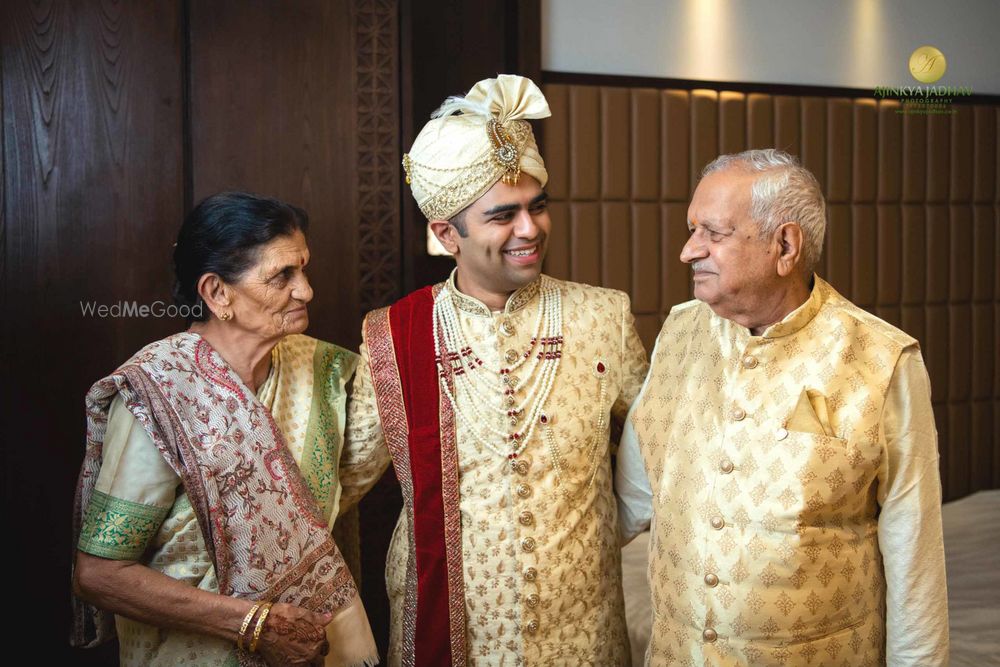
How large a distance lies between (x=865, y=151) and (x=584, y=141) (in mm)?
1477

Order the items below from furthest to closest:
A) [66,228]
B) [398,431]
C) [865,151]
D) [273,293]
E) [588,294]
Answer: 1. [865,151]
2. [66,228]
3. [588,294]
4. [398,431]
5. [273,293]

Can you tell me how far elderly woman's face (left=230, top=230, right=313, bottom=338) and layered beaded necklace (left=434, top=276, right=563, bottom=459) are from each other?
331 mm

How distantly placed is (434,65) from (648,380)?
7.75 ft

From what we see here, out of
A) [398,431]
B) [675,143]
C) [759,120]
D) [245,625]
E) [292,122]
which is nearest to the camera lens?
[245,625]

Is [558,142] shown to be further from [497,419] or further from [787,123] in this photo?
[497,419]

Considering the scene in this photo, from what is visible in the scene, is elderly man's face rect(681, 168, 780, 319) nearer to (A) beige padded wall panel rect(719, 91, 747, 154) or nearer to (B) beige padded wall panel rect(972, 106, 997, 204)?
(A) beige padded wall panel rect(719, 91, 747, 154)

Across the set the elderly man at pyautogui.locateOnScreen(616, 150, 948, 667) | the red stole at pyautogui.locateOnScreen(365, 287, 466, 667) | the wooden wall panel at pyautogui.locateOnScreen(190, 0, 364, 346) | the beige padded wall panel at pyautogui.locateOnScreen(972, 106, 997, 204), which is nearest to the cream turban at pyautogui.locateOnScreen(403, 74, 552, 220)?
the red stole at pyautogui.locateOnScreen(365, 287, 466, 667)

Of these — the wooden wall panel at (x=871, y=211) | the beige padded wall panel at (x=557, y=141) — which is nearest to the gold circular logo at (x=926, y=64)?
the wooden wall panel at (x=871, y=211)

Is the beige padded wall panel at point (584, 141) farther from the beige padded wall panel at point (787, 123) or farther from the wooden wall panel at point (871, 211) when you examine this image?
the beige padded wall panel at point (787, 123)

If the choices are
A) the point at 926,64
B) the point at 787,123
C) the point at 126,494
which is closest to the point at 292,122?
the point at 126,494

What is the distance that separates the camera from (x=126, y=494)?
72.9 inches

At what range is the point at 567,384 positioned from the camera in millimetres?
2115

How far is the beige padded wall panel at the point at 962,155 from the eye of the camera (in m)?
4.69

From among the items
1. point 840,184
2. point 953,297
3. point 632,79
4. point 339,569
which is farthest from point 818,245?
point 953,297
